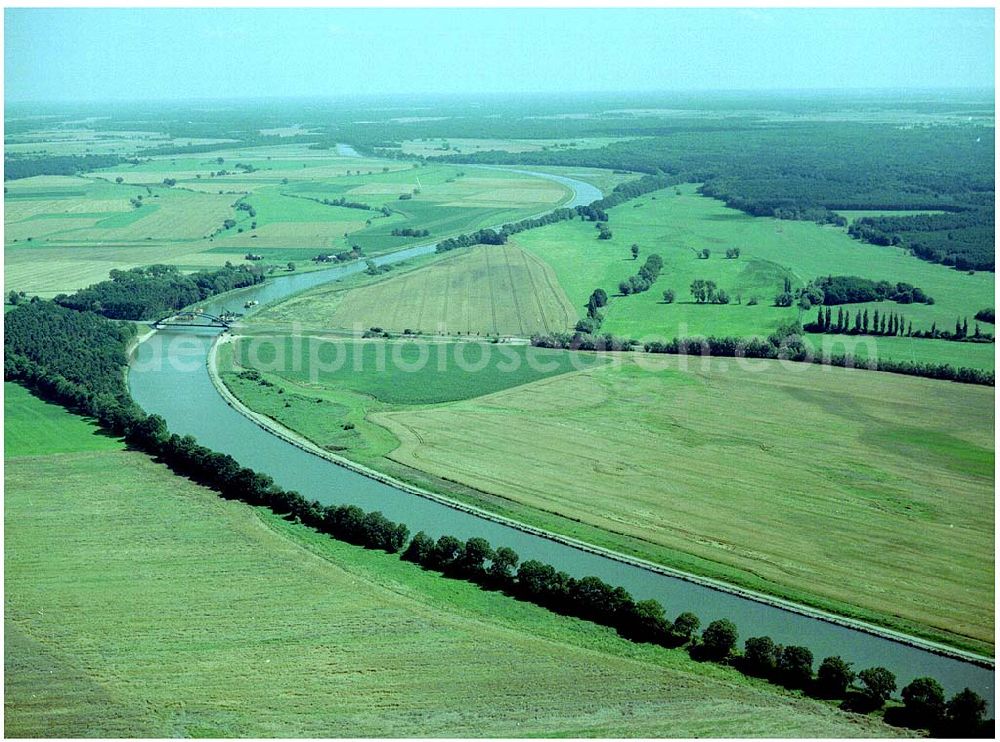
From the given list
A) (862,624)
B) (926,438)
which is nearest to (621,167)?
(926,438)

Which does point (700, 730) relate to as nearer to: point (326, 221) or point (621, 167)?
point (326, 221)

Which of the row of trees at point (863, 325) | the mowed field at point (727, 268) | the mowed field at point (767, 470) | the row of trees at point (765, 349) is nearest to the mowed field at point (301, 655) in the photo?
the mowed field at point (767, 470)

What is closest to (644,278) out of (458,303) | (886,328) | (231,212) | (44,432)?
(458,303)

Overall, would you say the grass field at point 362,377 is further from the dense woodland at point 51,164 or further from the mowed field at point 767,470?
the dense woodland at point 51,164

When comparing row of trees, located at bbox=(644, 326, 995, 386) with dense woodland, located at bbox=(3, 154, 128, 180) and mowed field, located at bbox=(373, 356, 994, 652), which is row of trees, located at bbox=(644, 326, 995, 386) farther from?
dense woodland, located at bbox=(3, 154, 128, 180)

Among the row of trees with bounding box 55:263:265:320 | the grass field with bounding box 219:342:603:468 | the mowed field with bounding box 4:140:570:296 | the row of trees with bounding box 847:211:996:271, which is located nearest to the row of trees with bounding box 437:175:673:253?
the mowed field with bounding box 4:140:570:296

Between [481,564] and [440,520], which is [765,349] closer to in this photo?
[440,520]
